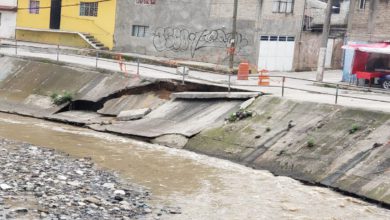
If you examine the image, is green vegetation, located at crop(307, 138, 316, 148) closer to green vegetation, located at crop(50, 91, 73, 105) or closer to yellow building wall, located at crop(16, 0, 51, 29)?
green vegetation, located at crop(50, 91, 73, 105)

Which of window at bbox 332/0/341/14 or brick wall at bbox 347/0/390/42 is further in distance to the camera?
window at bbox 332/0/341/14

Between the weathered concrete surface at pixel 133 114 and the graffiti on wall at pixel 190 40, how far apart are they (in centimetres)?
1521

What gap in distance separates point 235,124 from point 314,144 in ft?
14.0

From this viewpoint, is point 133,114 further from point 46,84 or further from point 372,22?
point 372,22

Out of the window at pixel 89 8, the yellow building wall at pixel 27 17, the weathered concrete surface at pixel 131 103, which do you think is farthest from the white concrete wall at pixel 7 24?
the weathered concrete surface at pixel 131 103

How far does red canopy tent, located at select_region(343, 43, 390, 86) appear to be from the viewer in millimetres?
33438

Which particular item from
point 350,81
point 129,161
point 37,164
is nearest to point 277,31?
point 350,81

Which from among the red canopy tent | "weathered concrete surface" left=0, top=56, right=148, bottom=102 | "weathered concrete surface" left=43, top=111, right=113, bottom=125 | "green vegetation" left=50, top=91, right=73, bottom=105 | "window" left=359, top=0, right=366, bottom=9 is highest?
"window" left=359, top=0, right=366, bottom=9

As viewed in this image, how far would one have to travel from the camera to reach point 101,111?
2969cm

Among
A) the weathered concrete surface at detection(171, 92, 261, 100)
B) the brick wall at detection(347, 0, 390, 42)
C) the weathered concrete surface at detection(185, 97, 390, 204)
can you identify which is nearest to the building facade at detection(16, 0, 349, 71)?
the brick wall at detection(347, 0, 390, 42)

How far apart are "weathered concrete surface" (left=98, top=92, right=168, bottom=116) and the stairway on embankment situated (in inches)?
2.0

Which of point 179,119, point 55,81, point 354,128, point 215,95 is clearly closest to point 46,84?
point 55,81

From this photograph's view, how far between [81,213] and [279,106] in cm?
1276

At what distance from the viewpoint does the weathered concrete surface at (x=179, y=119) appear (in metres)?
25.2
